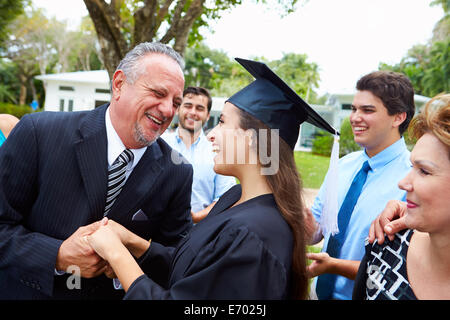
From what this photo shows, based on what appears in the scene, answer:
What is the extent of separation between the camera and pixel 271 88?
197 centimetres

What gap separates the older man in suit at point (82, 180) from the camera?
186 centimetres

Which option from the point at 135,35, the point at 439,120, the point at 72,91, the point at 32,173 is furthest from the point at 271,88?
the point at 72,91

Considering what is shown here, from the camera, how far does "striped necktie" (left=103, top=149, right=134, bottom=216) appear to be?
2.09 metres

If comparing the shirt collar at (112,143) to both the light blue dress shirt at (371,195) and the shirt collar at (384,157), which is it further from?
the shirt collar at (384,157)

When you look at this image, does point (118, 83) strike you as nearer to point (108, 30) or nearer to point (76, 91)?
point (108, 30)

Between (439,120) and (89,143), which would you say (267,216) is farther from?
(89,143)

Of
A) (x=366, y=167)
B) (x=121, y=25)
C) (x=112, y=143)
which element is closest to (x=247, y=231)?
(x=112, y=143)

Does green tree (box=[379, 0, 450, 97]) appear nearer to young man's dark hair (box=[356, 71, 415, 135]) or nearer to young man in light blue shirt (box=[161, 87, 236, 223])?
young man in light blue shirt (box=[161, 87, 236, 223])

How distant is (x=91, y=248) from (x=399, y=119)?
2.39 m

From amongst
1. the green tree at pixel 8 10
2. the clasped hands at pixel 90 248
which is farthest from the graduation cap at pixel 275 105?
the green tree at pixel 8 10

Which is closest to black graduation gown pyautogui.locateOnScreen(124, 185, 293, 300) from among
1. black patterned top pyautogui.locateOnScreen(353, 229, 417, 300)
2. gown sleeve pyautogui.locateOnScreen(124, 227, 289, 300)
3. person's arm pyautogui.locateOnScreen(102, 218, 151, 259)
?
gown sleeve pyautogui.locateOnScreen(124, 227, 289, 300)
